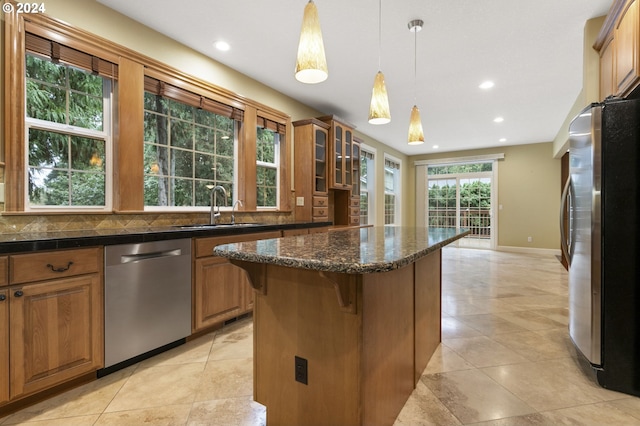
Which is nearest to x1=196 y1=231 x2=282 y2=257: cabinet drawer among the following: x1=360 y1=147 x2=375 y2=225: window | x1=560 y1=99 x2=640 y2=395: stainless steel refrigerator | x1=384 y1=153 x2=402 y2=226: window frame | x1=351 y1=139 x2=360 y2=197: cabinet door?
x1=560 y1=99 x2=640 y2=395: stainless steel refrigerator

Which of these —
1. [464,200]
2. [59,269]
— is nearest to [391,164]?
[464,200]

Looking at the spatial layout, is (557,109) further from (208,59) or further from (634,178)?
(208,59)

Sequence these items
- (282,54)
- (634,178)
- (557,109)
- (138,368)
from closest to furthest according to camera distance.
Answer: (634,178)
(138,368)
(282,54)
(557,109)

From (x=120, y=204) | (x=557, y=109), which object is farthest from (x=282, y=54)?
(x=557, y=109)

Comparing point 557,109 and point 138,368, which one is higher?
point 557,109

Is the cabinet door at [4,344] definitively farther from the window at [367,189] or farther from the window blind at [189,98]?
the window at [367,189]

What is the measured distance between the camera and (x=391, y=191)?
7.97 metres

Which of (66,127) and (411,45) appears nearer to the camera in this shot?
(66,127)

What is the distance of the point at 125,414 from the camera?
1.56 m

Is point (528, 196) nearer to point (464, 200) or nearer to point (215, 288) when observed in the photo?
point (464, 200)

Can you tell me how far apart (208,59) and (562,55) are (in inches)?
145

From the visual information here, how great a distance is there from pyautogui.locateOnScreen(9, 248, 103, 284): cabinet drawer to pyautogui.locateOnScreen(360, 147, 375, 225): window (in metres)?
5.14

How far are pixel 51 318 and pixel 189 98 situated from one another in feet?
7.21

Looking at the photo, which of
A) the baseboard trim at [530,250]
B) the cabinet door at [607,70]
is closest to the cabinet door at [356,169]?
the cabinet door at [607,70]
